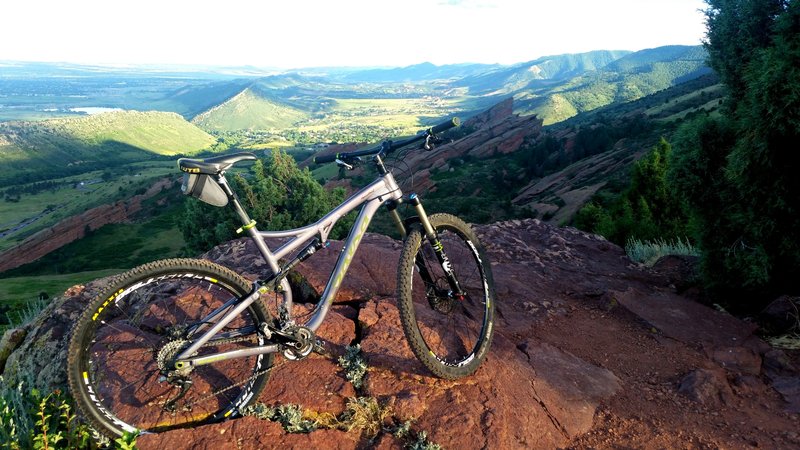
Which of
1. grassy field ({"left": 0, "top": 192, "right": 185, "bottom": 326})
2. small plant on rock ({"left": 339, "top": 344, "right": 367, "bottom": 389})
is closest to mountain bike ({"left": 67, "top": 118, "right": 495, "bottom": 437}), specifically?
small plant on rock ({"left": 339, "top": 344, "right": 367, "bottom": 389})

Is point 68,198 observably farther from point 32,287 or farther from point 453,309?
point 453,309

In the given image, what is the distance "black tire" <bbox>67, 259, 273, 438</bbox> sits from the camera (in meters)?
3.73

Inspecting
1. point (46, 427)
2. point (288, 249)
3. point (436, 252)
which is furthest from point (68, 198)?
point (436, 252)

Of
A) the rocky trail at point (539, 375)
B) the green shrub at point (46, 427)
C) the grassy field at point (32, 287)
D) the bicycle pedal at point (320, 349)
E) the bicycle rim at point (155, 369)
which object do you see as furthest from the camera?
the grassy field at point (32, 287)

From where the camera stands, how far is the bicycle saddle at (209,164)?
153 inches

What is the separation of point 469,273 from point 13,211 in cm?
16130

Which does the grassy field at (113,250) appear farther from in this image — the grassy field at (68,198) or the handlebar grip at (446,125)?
the handlebar grip at (446,125)

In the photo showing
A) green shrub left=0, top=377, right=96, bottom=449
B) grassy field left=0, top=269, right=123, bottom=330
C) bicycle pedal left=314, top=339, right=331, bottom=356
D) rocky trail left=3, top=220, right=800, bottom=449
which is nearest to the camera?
green shrub left=0, top=377, right=96, bottom=449

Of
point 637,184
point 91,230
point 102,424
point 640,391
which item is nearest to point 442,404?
point 640,391

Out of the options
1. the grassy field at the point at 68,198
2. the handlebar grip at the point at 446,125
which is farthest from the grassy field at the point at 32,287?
the handlebar grip at the point at 446,125

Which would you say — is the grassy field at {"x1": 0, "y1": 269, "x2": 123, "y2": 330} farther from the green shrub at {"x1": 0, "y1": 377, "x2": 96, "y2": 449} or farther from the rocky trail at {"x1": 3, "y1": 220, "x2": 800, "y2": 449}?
the green shrub at {"x1": 0, "y1": 377, "x2": 96, "y2": 449}

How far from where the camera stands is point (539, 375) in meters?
5.50

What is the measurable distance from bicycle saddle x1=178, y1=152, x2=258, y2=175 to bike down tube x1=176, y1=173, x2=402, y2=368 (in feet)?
1.27

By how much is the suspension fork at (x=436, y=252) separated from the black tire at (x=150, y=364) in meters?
1.98
